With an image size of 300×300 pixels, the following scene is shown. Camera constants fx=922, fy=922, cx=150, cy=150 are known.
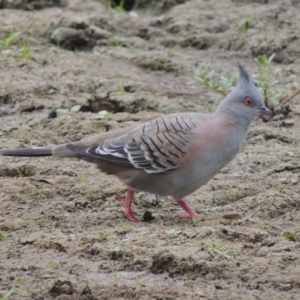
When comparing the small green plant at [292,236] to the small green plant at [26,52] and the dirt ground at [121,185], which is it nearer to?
the dirt ground at [121,185]

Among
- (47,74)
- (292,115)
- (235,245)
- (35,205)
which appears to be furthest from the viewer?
(47,74)

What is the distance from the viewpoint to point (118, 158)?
6117mm

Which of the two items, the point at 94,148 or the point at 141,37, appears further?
the point at 141,37

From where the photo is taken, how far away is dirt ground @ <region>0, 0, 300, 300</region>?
16.0 feet

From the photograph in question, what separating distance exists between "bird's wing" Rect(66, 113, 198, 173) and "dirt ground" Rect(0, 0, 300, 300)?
371 millimetres

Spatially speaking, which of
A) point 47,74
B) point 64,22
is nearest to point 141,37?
point 64,22

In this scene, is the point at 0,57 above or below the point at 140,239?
below

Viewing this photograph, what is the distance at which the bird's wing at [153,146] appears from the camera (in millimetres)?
5992

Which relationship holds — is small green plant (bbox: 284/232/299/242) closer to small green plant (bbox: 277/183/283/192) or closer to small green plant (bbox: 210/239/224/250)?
small green plant (bbox: 210/239/224/250)

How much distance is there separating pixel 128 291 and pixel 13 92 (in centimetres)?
431

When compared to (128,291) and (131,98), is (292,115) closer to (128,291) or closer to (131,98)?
(131,98)

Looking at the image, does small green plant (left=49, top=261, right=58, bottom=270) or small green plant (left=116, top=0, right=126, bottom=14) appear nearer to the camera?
small green plant (left=49, top=261, right=58, bottom=270)

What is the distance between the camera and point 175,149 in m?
5.99

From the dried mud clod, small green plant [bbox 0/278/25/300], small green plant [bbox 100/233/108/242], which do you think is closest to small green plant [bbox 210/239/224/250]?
small green plant [bbox 100/233/108/242]
